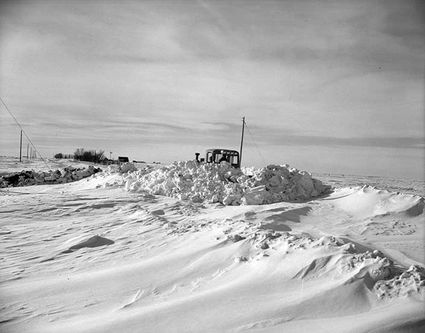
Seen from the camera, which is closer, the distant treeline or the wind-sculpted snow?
the wind-sculpted snow

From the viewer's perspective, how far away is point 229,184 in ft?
28.8

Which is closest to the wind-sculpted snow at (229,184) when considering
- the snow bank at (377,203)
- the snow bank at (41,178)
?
the snow bank at (377,203)

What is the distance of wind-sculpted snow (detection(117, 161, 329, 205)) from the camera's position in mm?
8195

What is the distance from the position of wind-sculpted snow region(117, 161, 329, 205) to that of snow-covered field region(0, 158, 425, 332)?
20cm

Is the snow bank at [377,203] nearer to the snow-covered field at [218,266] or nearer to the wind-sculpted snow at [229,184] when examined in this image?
the snow-covered field at [218,266]

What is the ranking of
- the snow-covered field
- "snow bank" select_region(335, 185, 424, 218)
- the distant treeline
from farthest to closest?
the distant treeline, "snow bank" select_region(335, 185, 424, 218), the snow-covered field

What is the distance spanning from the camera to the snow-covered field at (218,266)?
3148mm

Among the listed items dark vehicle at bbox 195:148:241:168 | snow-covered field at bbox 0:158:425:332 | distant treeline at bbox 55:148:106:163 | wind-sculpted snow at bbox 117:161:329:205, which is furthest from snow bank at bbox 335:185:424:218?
distant treeline at bbox 55:148:106:163

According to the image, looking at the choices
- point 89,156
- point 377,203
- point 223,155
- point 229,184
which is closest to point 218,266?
point 377,203

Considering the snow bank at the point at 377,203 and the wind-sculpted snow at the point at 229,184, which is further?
the wind-sculpted snow at the point at 229,184

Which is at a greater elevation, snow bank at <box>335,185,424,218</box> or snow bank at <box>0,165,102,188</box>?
snow bank at <box>335,185,424,218</box>

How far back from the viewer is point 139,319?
3.18m

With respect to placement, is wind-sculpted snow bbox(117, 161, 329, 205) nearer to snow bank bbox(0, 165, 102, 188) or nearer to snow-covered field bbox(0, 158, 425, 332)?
snow-covered field bbox(0, 158, 425, 332)

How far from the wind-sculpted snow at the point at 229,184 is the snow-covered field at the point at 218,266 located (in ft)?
0.65
